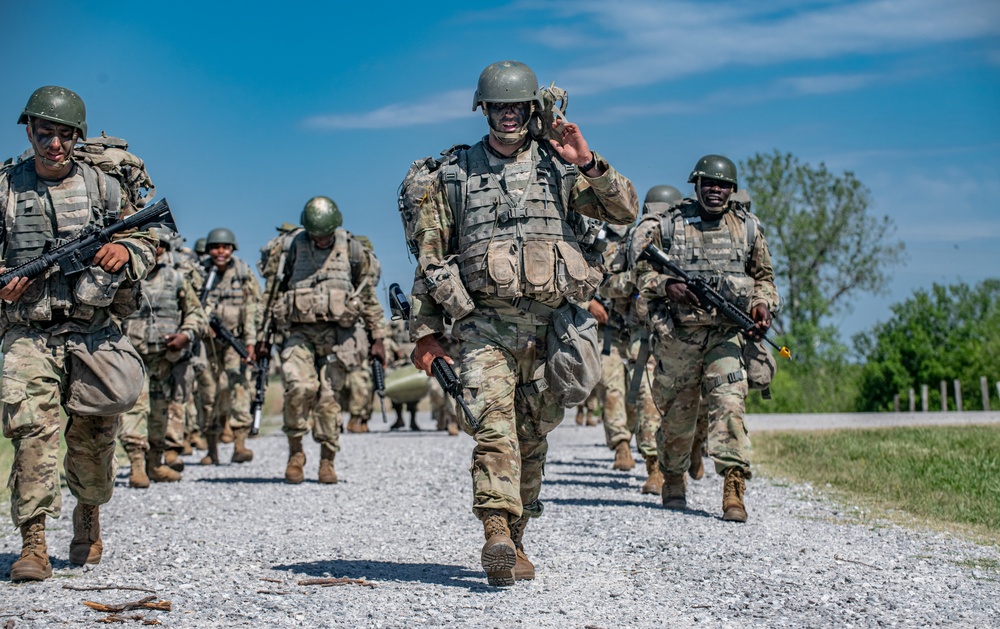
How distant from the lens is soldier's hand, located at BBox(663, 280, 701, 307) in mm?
9859

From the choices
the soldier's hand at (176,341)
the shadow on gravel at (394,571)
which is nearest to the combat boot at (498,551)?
the shadow on gravel at (394,571)

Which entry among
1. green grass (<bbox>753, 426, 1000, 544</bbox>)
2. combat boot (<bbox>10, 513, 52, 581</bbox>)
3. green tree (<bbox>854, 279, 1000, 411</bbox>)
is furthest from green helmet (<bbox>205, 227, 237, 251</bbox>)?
green tree (<bbox>854, 279, 1000, 411</bbox>)

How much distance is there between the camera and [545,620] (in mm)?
5949

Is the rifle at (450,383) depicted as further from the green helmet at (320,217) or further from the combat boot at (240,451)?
the combat boot at (240,451)

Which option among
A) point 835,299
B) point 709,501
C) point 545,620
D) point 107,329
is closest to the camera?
point 545,620

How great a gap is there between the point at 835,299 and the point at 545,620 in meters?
56.0

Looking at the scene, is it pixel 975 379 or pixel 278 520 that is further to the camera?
pixel 975 379

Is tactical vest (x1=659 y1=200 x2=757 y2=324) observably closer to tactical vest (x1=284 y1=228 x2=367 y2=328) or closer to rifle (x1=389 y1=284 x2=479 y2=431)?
rifle (x1=389 y1=284 x2=479 y2=431)

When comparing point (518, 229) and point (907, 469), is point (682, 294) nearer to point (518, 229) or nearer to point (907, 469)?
point (518, 229)

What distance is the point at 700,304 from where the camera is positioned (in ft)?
32.4

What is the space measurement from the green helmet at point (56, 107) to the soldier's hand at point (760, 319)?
4.95 m

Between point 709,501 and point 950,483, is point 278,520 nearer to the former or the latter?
point 709,501

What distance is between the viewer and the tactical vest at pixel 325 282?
496 inches

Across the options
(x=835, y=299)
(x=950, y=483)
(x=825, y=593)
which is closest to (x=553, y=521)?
(x=825, y=593)
